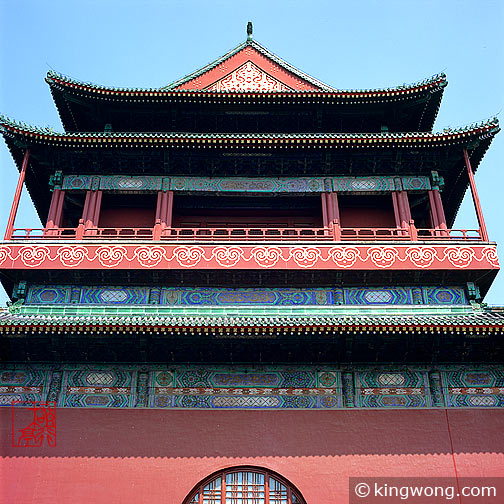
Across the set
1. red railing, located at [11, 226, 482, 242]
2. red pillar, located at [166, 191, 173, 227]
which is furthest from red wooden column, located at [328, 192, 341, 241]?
red pillar, located at [166, 191, 173, 227]

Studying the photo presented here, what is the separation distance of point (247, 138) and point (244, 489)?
862 cm

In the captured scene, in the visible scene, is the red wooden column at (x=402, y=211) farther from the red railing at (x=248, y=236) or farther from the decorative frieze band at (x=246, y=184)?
the red railing at (x=248, y=236)

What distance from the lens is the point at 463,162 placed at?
17250 millimetres

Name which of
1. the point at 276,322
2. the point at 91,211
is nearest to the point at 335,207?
the point at 276,322

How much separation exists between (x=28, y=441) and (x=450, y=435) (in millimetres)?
8262

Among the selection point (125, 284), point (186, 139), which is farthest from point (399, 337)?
point (186, 139)

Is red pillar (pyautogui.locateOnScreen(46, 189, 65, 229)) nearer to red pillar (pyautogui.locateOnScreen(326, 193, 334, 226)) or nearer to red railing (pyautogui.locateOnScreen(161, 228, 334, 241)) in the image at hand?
red railing (pyautogui.locateOnScreen(161, 228, 334, 241))

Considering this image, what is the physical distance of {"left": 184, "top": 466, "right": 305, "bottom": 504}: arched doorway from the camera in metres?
12.1

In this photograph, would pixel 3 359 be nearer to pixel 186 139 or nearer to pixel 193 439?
pixel 193 439

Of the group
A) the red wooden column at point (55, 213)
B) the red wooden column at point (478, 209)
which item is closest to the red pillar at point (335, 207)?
the red wooden column at point (478, 209)

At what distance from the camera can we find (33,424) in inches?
502

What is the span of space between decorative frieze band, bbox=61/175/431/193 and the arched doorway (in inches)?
295

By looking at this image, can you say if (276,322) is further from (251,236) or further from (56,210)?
(56,210)

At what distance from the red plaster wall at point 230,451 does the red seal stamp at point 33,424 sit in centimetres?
14
